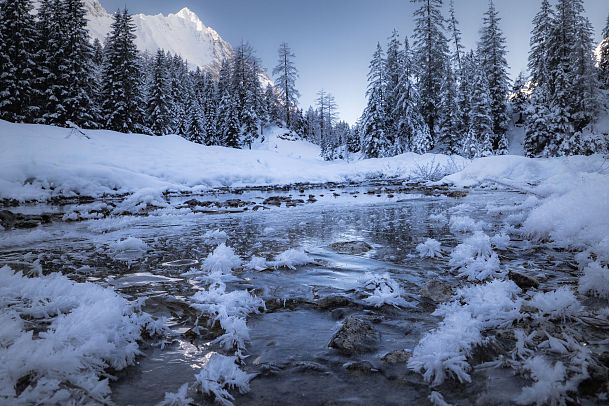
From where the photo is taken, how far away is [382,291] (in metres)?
3.09

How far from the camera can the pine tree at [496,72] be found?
135 feet

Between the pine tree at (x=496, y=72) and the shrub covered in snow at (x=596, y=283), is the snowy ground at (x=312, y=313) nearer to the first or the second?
the shrub covered in snow at (x=596, y=283)

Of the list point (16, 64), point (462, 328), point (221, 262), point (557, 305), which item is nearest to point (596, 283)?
point (557, 305)

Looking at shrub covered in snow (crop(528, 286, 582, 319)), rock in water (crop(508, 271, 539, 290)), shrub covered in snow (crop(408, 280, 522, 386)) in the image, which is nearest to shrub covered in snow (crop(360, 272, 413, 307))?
shrub covered in snow (crop(408, 280, 522, 386))

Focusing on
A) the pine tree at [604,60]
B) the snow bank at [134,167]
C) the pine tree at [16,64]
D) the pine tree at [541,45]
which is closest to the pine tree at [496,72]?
the pine tree at [541,45]

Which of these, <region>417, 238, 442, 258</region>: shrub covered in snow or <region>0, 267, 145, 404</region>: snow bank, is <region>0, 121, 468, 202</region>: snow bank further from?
<region>417, 238, 442, 258</region>: shrub covered in snow

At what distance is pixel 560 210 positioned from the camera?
4.92 metres

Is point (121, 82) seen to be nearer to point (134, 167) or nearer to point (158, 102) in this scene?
point (158, 102)

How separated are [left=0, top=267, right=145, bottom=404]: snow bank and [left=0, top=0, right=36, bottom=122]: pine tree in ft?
127

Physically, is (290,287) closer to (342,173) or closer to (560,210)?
(560,210)

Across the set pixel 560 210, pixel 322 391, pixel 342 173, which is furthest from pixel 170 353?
pixel 342 173

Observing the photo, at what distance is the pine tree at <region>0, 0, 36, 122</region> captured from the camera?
3188 cm

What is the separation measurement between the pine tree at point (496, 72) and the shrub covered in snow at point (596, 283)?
42.7 metres

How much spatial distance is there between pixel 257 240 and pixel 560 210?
4524 millimetres
